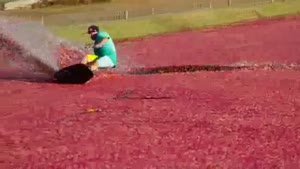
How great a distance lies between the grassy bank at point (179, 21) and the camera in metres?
27.8

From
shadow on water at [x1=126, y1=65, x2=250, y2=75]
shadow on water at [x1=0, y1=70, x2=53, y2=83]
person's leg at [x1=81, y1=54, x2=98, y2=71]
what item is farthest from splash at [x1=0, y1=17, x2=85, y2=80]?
shadow on water at [x1=126, y1=65, x2=250, y2=75]

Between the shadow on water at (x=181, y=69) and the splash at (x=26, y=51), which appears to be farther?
the shadow on water at (x=181, y=69)

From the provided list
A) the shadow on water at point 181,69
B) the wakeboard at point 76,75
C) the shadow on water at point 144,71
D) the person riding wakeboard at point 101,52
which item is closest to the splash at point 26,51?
the shadow on water at point 144,71

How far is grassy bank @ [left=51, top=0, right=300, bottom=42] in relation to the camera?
27844 millimetres

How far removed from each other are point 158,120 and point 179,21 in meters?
21.1

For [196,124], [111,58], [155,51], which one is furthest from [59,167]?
[155,51]

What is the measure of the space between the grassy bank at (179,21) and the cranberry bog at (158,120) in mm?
10381

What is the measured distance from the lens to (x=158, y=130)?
9.59 meters

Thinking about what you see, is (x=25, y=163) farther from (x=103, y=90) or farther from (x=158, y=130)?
(x=103, y=90)

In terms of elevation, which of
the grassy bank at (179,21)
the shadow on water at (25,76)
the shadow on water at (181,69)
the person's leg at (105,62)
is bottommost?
the grassy bank at (179,21)

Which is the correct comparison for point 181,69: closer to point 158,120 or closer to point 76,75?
point 76,75

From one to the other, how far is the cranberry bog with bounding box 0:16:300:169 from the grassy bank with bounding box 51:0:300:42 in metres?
10.4

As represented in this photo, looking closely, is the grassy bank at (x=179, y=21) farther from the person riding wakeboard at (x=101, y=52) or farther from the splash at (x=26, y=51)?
the person riding wakeboard at (x=101, y=52)

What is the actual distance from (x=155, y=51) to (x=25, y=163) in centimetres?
1616
